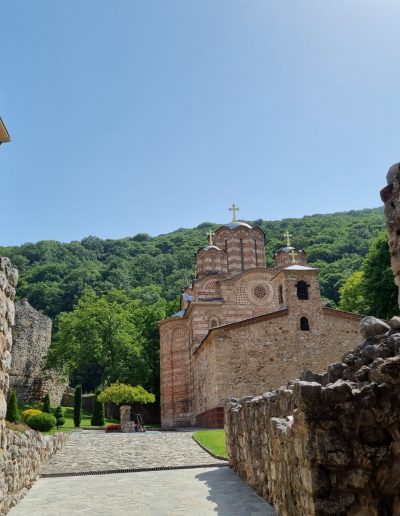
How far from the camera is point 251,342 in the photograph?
75.3 feet

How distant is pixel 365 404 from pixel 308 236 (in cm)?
7067

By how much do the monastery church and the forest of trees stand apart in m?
4.99

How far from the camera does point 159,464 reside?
12.1m

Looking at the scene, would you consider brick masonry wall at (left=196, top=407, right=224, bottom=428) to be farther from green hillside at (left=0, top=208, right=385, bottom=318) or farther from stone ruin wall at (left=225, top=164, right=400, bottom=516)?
green hillside at (left=0, top=208, right=385, bottom=318)

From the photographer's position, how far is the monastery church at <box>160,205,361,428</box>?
74.0ft

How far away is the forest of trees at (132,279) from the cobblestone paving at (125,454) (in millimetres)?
15218

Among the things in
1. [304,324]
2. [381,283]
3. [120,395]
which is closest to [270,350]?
[304,324]

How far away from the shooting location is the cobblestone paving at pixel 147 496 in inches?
276

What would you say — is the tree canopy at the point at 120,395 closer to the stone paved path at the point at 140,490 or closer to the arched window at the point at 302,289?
the arched window at the point at 302,289

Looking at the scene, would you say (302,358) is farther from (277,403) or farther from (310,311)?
(277,403)

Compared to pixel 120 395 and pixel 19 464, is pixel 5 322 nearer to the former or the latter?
pixel 19 464

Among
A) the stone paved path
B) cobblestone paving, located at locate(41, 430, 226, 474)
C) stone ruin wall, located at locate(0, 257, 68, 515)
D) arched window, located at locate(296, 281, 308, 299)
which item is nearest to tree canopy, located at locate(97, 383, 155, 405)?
cobblestone paving, located at locate(41, 430, 226, 474)

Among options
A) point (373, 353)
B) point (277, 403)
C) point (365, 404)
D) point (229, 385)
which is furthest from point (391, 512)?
point (229, 385)

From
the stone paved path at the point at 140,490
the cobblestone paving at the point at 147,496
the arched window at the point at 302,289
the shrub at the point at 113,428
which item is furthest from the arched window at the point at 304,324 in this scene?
the cobblestone paving at the point at 147,496
